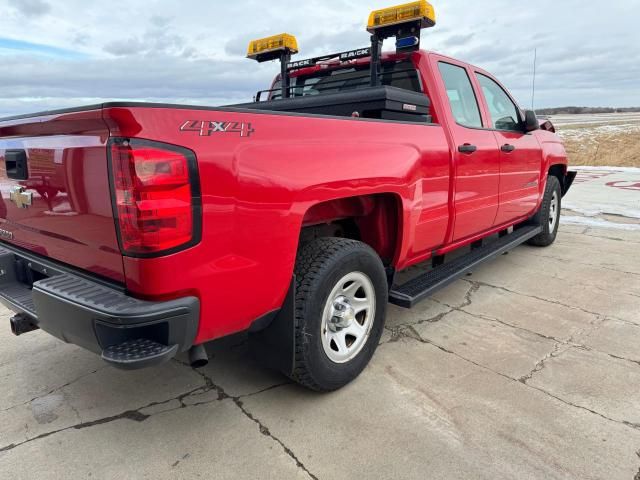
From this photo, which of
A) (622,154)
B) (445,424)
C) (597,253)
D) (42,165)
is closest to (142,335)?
(42,165)

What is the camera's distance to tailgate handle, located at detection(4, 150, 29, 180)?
2191mm

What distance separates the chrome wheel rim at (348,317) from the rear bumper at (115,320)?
836mm

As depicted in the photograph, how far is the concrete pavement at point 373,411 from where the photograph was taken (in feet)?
6.79

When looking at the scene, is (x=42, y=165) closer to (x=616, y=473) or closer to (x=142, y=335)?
(x=142, y=335)

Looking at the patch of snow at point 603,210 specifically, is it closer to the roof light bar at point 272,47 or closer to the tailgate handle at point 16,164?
the roof light bar at point 272,47

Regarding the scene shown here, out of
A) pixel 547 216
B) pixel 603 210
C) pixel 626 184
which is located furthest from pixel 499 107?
pixel 626 184

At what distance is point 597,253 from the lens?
5.42 metres

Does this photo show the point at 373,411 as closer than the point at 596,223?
Yes

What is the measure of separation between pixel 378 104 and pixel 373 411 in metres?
1.91

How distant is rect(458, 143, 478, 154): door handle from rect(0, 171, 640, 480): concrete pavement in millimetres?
1295

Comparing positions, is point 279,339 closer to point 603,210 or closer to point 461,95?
point 461,95

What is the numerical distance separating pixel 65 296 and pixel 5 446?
93 centimetres

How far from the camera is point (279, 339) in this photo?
91.4 inches

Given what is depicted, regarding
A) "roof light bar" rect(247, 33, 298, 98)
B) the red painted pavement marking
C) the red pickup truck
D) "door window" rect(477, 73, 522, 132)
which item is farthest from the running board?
the red painted pavement marking
